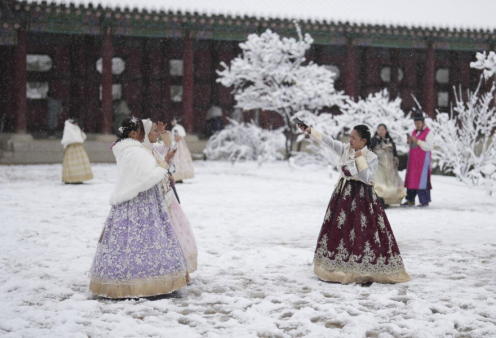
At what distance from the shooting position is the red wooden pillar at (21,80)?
17562 mm

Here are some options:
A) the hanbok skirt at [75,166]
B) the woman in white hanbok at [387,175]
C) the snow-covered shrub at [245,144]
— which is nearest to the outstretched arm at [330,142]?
the woman in white hanbok at [387,175]

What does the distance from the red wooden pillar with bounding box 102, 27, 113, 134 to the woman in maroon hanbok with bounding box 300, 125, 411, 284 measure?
14.0 m

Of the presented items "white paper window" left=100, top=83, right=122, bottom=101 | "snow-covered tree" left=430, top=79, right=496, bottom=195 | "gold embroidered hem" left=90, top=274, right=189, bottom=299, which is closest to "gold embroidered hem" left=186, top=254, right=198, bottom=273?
"gold embroidered hem" left=90, top=274, right=189, bottom=299

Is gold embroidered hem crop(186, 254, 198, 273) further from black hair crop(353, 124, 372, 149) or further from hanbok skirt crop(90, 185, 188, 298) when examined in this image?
black hair crop(353, 124, 372, 149)

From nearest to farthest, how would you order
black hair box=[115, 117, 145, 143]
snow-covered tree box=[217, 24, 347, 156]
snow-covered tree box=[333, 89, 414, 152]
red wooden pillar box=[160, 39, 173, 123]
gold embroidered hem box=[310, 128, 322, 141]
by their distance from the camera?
black hair box=[115, 117, 145, 143], gold embroidered hem box=[310, 128, 322, 141], snow-covered tree box=[333, 89, 414, 152], snow-covered tree box=[217, 24, 347, 156], red wooden pillar box=[160, 39, 173, 123]

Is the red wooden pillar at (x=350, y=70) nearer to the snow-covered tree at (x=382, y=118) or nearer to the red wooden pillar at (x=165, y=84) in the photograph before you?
the snow-covered tree at (x=382, y=118)

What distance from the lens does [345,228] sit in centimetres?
527

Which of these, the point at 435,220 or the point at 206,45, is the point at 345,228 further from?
the point at 206,45

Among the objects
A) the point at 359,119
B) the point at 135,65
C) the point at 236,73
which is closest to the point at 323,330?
the point at 359,119

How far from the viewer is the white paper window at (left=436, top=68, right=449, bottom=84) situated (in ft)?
72.6

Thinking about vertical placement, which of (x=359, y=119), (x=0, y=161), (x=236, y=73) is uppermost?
(x=236, y=73)

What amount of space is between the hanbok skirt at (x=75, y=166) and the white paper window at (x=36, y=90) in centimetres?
695

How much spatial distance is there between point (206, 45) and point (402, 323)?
56.5ft

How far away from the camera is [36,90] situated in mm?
19234
